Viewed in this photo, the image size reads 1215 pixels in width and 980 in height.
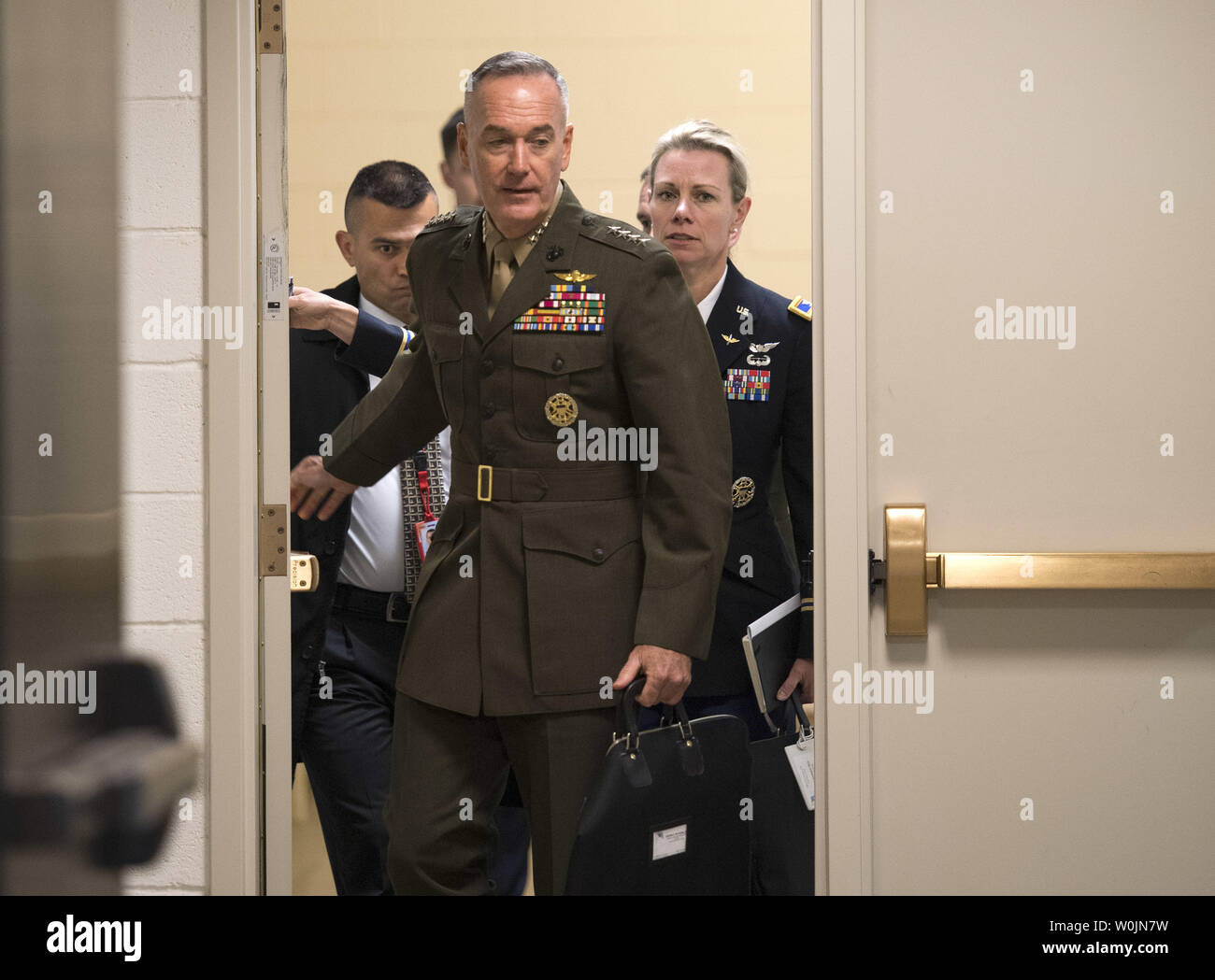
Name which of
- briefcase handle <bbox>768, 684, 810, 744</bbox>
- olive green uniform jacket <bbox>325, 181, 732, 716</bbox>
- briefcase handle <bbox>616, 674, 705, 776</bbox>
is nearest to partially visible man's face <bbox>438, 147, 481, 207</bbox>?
olive green uniform jacket <bbox>325, 181, 732, 716</bbox>

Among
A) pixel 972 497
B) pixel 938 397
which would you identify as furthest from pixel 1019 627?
pixel 938 397

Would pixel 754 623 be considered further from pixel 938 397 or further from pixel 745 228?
pixel 745 228

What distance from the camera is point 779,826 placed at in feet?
6.00

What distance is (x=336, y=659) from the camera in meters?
1.86

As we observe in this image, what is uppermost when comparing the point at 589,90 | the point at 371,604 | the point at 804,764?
the point at 589,90

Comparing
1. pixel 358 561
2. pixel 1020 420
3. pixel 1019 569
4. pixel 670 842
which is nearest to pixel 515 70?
pixel 358 561

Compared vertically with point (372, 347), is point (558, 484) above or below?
below

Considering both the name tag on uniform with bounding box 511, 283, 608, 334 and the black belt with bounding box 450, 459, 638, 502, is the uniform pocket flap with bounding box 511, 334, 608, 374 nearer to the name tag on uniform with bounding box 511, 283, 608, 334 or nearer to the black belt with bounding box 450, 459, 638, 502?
the name tag on uniform with bounding box 511, 283, 608, 334

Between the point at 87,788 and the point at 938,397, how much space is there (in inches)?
59.0

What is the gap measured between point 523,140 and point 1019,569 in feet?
3.39

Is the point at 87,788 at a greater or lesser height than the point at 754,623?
lesser

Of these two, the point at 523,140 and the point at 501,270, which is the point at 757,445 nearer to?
the point at 501,270

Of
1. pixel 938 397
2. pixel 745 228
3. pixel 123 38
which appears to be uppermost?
pixel 123 38

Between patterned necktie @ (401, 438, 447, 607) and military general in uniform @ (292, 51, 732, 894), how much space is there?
0.03 metres
